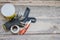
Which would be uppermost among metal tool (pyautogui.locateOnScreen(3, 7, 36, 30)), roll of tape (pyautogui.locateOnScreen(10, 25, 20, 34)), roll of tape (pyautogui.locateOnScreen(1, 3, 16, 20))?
roll of tape (pyautogui.locateOnScreen(1, 3, 16, 20))

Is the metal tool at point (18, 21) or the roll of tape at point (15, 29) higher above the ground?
the metal tool at point (18, 21)

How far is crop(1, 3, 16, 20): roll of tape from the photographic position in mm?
1360

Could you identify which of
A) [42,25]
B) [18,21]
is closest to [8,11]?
[18,21]

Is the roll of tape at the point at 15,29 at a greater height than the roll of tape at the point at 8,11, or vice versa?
the roll of tape at the point at 8,11

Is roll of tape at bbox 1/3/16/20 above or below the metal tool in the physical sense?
above

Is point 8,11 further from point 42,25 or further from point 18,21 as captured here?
point 42,25

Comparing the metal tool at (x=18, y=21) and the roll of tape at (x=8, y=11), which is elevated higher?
the roll of tape at (x=8, y=11)

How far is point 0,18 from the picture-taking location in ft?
4.57

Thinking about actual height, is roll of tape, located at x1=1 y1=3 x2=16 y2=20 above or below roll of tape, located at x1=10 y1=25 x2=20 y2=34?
above

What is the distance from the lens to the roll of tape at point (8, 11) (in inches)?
53.6

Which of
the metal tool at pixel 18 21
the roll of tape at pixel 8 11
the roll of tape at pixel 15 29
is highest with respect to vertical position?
the roll of tape at pixel 8 11

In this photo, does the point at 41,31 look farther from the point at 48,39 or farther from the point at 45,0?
the point at 45,0

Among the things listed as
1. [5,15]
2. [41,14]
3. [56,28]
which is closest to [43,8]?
[41,14]

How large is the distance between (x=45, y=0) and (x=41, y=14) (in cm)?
12
